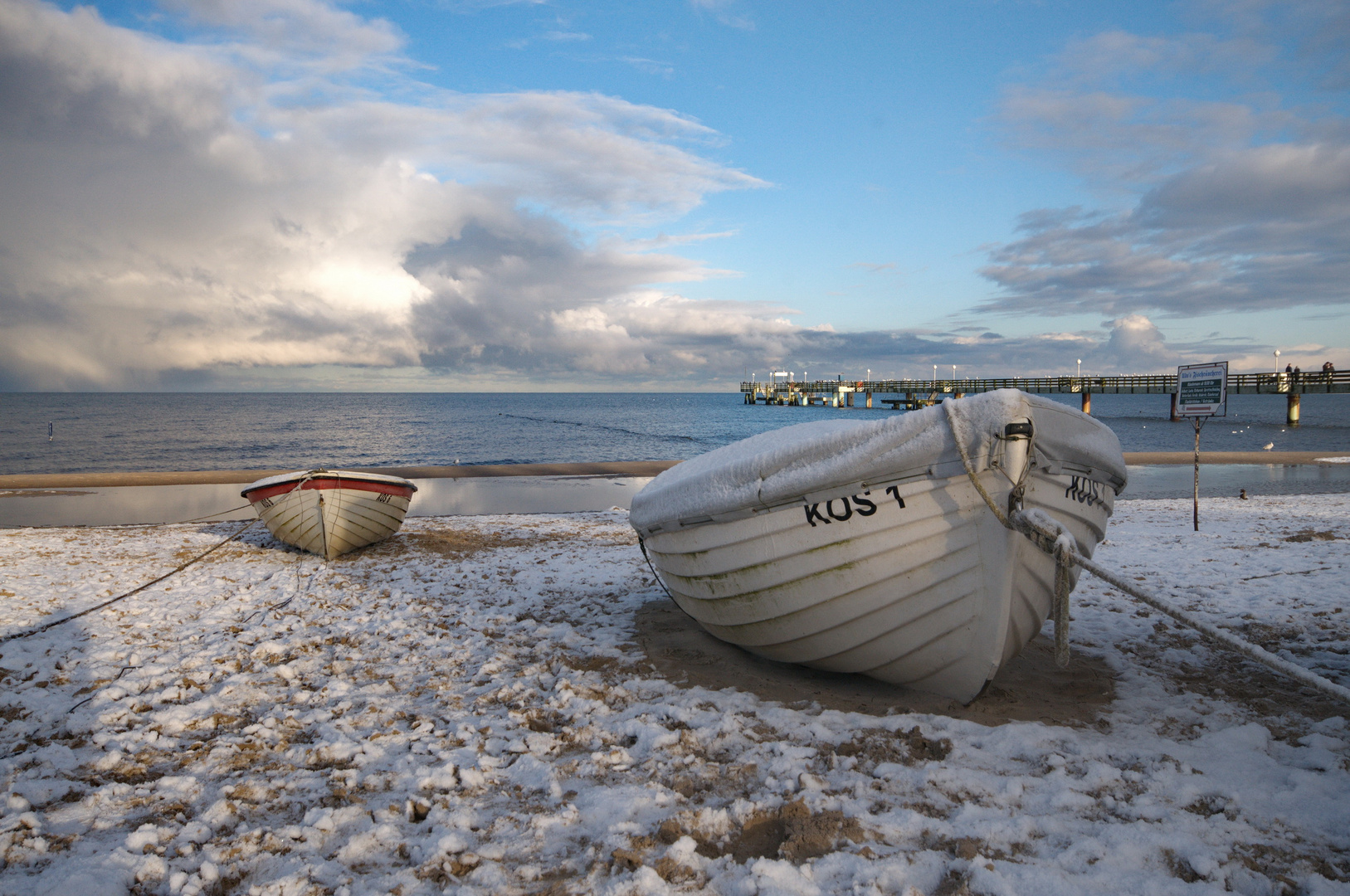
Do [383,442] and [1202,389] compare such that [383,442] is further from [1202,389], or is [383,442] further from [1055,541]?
[1055,541]

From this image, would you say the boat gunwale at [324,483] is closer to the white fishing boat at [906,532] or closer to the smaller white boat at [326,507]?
the smaller white boat at [326,507]

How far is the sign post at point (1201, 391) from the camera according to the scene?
955 cm

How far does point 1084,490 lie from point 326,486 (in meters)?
8.45

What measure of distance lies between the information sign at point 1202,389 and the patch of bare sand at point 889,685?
6.58 m

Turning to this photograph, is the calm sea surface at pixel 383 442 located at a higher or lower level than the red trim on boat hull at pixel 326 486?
lower

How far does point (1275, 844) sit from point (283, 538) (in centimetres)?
1037

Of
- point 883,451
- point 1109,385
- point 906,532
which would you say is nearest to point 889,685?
point 906,532

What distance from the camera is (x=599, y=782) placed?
3.31m

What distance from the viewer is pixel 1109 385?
6762cm

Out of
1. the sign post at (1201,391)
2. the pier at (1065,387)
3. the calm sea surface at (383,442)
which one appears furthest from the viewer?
the pier at (1065,387)

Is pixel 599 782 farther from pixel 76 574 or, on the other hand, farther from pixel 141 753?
pixel 76 574

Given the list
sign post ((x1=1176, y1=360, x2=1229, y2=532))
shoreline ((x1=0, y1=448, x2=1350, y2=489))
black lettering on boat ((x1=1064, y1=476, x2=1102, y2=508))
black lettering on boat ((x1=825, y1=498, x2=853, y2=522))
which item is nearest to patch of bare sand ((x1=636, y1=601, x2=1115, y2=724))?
black lettering on boat ((x1=1064, y1=476, x2=1102, y2=508))

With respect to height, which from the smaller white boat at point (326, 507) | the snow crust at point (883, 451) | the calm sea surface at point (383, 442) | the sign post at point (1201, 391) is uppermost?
the sign post at point (1201, 391)

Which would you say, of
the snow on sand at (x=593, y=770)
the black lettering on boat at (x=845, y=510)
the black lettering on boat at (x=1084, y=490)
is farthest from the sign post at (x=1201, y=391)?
the black lettering on boat at (x=845, y=510)
